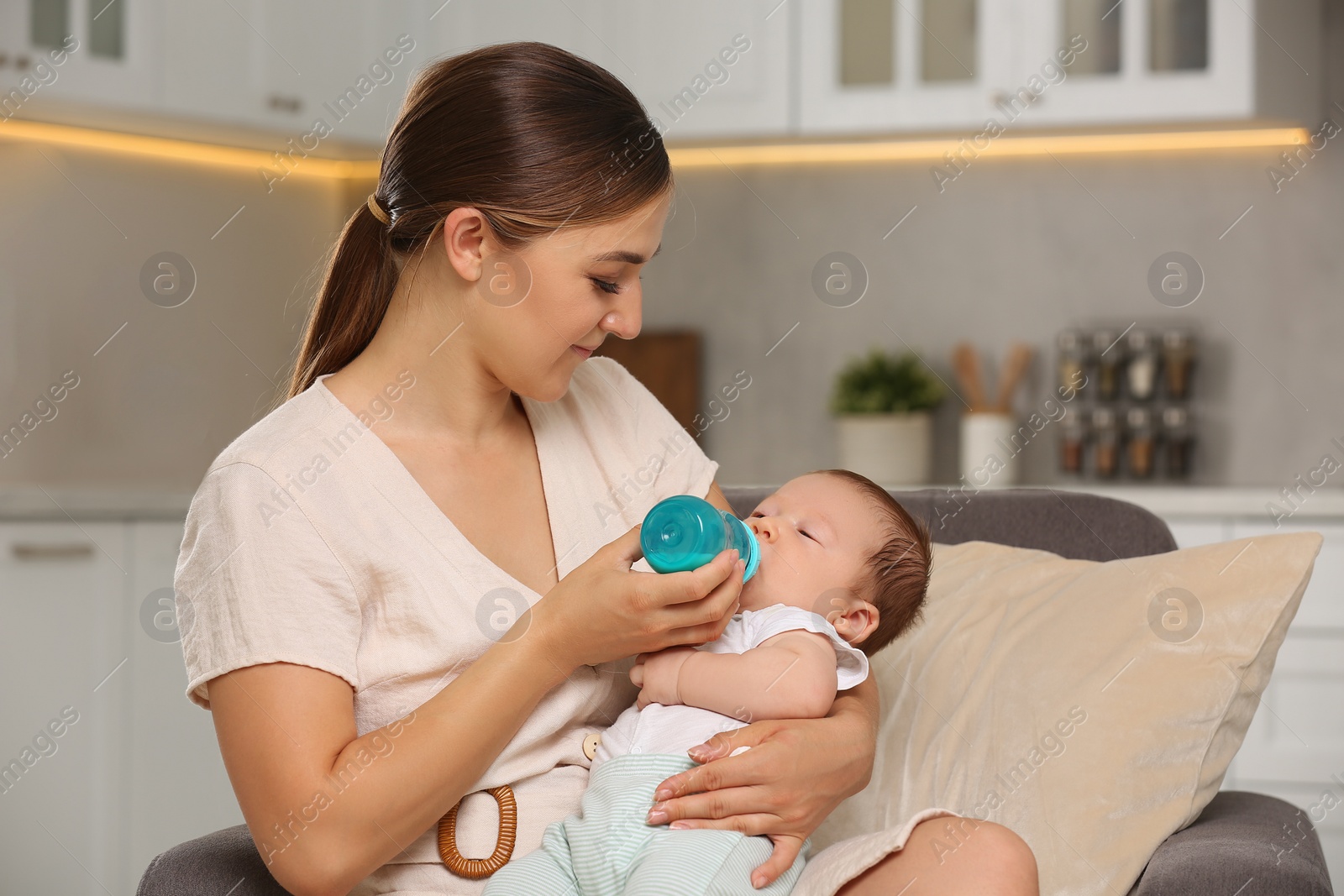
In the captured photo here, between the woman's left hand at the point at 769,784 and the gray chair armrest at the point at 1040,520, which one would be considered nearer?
the woman's left hand at the point at 769,784

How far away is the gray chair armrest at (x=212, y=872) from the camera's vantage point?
41.1 inches

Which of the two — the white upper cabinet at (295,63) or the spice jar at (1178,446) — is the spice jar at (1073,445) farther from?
the white upper cabinet at (295,63)

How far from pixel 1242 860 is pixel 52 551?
2.23m

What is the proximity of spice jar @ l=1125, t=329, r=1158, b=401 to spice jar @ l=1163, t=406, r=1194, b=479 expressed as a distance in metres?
0.07

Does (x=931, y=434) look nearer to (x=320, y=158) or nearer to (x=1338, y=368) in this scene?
(x=1338, y=368)

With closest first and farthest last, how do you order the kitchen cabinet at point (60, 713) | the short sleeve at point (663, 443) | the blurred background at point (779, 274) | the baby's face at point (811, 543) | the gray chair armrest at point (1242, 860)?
the gray chair armrest at point (1242, 860), the baby's face at point (811, 543), the short sleeve at point (663, 443), the kitchen cabinet at point (60, 713), the blurred background at point (779, 274)

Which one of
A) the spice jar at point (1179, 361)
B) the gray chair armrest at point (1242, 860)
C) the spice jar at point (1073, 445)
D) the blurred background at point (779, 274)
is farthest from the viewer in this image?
the spice jar at point (1073, 445)

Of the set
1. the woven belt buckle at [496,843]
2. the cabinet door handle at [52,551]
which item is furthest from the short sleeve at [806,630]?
Result: the cabinet door handle at [52,551]

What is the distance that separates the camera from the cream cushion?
1.21 meters

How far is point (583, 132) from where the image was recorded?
1160 mm

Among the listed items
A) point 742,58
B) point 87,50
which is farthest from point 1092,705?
point 87,50


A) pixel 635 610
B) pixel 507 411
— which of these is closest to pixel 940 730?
pixel 635 610

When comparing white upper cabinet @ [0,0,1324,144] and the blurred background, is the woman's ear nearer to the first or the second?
the blurred background

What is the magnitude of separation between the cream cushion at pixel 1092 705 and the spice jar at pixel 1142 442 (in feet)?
5.99
